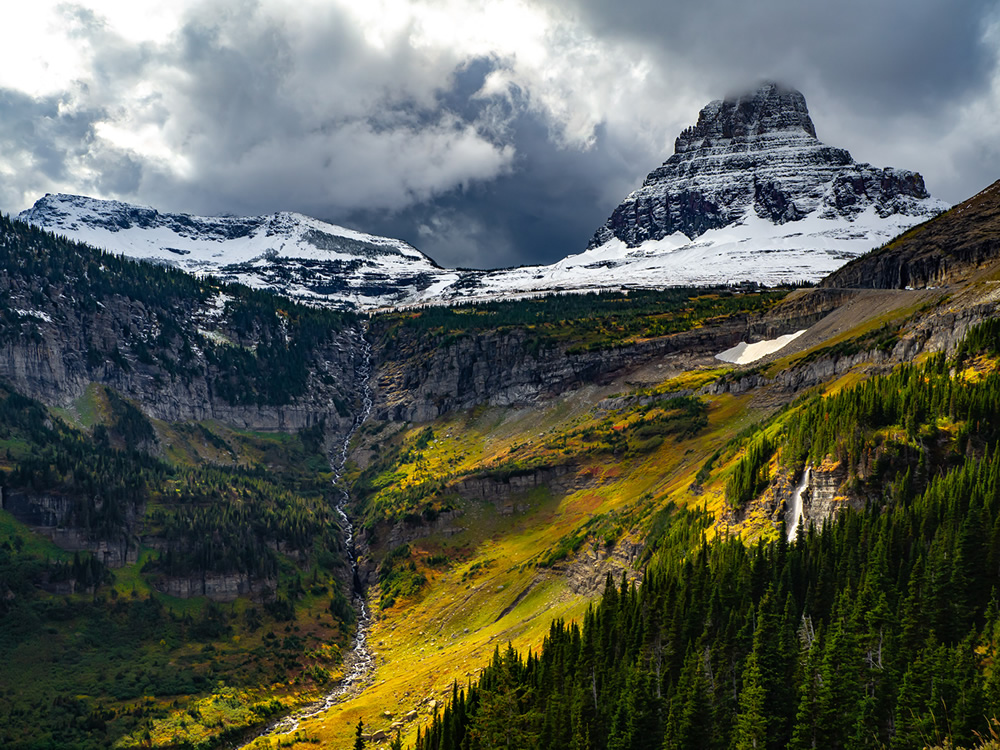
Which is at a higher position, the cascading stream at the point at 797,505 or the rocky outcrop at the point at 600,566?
the cascading stream at the point at 797,505

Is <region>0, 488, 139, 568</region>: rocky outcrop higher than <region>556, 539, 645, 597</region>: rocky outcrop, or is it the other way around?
<region>0, 488, 139, 568</region>: rocky outcrop

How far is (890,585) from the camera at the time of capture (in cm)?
7144

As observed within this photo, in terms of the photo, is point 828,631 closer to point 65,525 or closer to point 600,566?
point 600,566

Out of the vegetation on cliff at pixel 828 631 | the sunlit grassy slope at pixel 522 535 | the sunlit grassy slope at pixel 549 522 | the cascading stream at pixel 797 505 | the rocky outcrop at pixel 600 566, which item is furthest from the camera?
the rocky outcrop at pixel 600 566

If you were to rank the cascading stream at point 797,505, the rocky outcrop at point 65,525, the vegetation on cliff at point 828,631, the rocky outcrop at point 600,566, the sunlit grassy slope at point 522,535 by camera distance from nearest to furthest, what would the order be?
the vegetation on cliff at point 828,631, the cascading stream at point 797,505, the sunlit grassy slope at point 522,535, the rocky outcrop at point 600,566, the rocky outcrop at point 65,525

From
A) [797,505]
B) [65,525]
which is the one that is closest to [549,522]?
[797,505]

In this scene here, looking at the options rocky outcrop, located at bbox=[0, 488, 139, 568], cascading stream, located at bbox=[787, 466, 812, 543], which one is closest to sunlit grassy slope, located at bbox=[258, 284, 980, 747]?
cascading stream, located at bbox=[787, 466, 812, 543]

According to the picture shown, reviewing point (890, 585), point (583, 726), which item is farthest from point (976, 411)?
point (583, 726)

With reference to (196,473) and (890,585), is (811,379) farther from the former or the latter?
(196,473)

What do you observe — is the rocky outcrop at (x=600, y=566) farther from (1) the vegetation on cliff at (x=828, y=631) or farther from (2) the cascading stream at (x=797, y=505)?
(2) the cascading stream at (x=797, y=505)

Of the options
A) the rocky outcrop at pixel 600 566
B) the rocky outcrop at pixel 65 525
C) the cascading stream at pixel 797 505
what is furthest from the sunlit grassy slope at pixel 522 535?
the rocky outcrop at pixel 65 525

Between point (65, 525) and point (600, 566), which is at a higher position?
point (65, 525)

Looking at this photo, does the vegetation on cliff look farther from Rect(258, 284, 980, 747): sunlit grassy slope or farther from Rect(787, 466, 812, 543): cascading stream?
Rect(258, 284, 980, 747): sunlit grassy slope

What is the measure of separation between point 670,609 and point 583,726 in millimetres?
15812
